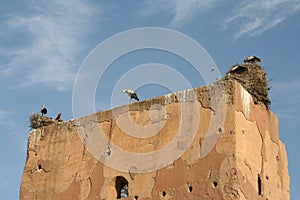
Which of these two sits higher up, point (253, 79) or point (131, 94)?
point (253, 79)

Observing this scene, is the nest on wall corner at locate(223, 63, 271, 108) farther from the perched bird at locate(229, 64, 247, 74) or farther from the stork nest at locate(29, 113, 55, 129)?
the stork nest at locate(29, 113, 55, 129)

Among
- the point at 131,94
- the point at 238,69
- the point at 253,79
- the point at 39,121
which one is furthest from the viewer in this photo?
the point at 39,121

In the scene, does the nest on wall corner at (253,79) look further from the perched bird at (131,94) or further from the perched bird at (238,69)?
the perched bird at (131,94)

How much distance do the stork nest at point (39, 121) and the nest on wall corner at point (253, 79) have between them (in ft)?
13.8

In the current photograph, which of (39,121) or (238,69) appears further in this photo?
(39,121)

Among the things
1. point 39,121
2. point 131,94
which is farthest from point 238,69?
point 39,121

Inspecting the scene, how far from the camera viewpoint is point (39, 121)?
Answer: 13.9 m

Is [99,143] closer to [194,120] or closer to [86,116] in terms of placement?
[86,116]

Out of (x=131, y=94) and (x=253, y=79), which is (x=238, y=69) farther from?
(x=131, y=94)

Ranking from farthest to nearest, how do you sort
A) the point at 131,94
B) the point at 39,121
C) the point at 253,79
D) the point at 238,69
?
the point at 39,121
the point at 131,94
the point at 238,69
the point at 253,79

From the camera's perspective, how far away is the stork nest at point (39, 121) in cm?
1384

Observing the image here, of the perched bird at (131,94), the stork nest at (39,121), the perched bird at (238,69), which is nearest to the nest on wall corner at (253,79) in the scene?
the perched bird at (238,69)

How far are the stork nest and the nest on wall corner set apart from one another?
419cm

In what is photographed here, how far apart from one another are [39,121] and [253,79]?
4838mm
